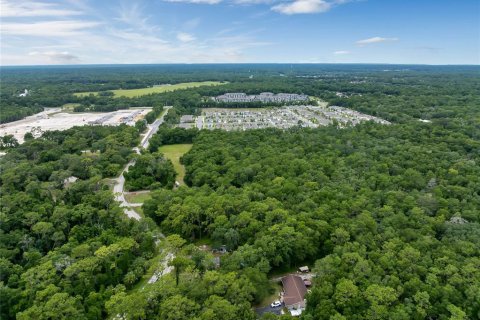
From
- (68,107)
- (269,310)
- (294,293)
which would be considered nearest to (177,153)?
(294,293)

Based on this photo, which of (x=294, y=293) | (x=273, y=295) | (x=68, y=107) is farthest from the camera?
(x=68, y=107)

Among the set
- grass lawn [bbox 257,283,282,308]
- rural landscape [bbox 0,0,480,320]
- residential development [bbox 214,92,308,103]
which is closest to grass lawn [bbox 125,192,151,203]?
rural landscape [bbox 0,0,480,320]

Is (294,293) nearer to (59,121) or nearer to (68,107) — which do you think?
(59,121)

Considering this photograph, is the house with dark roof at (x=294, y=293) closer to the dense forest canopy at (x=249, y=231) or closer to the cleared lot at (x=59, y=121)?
the dense forest canopy at (x=249, y=231)

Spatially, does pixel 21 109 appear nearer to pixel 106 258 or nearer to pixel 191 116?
pixel 191 116

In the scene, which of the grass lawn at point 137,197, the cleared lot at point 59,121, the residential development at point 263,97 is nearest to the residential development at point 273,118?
the cleared lot at point 59,121

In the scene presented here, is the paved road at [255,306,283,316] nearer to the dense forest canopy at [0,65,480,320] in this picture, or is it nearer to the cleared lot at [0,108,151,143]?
the dense forest canopy at [0,65,480,320]
